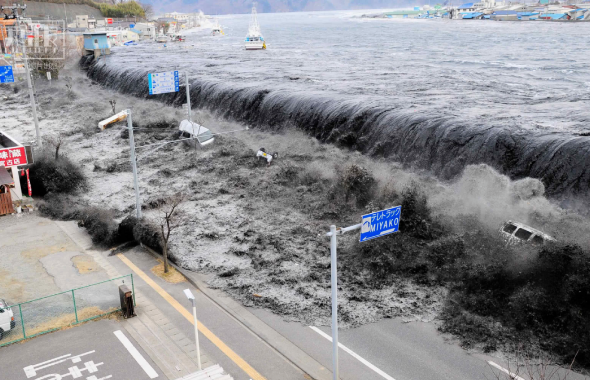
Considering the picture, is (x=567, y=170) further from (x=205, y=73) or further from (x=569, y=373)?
(x=205, y=73)

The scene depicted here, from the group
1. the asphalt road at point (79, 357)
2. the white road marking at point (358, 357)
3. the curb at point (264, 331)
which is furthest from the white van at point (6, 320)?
the white road marking at point (358, 357)

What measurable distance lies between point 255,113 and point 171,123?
8.19 metres

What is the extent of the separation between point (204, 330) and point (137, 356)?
8.45 ft

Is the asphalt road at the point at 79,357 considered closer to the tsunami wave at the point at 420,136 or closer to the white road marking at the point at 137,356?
the white road marking at the point at 137,356

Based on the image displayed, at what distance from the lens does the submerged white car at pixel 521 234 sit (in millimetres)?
22123

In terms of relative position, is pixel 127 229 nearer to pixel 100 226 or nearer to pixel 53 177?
pixel 100 226

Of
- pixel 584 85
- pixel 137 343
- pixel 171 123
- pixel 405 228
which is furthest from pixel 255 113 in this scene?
pixel 137 343

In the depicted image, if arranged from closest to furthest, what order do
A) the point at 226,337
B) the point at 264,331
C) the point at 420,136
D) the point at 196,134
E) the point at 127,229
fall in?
1. the point at 226,337
2. the point at 264,331
3. the point at 127,229
4. the point at 420,136
5. the point at 196,134

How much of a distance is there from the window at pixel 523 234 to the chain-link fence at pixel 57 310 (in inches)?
629

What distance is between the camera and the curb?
54.5 feet

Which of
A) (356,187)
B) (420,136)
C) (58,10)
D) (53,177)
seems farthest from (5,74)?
(58,10)

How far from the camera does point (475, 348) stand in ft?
57.9

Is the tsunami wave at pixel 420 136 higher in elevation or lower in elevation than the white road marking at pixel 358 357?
higher

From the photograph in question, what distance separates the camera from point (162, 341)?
17766mm
